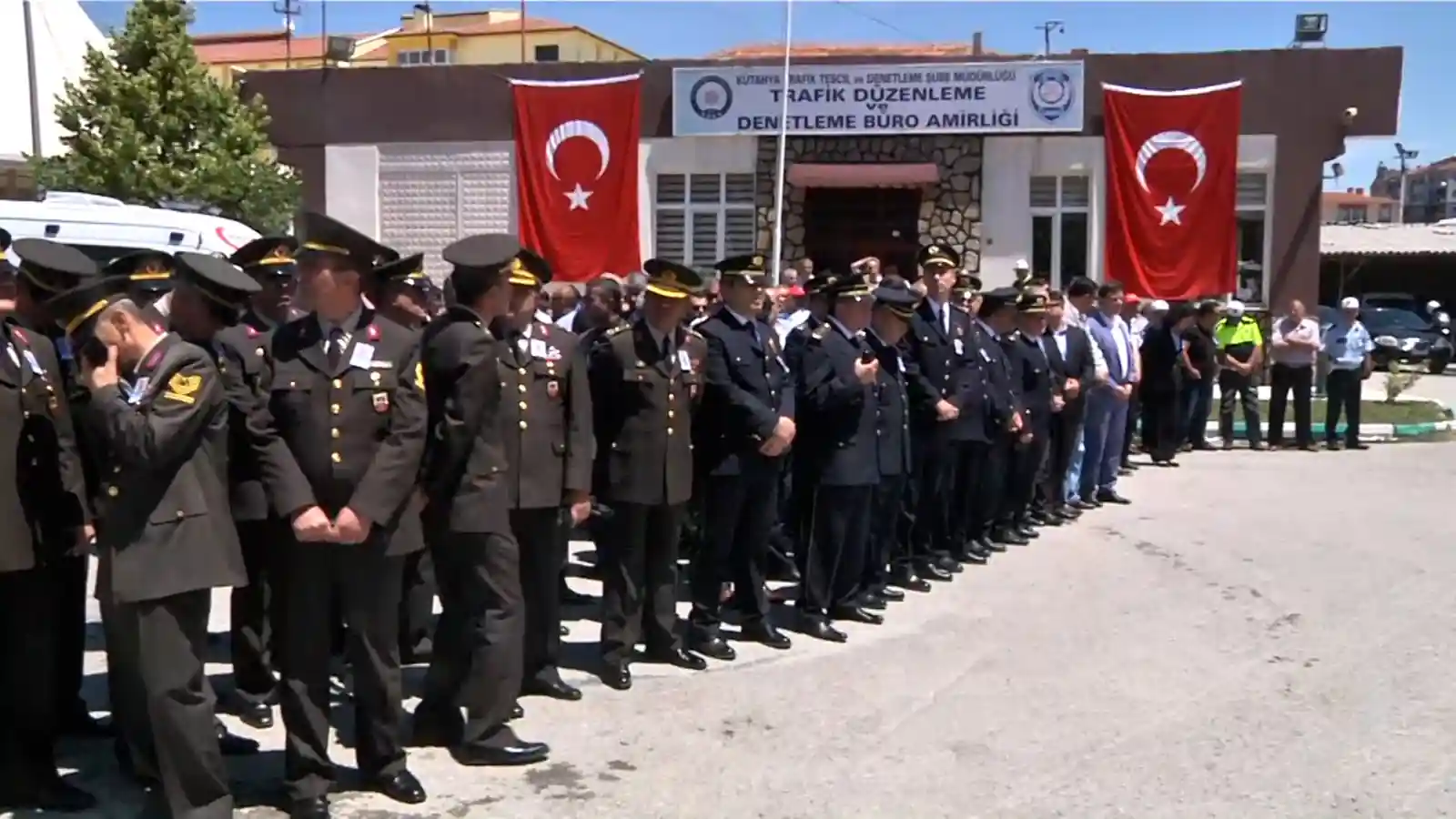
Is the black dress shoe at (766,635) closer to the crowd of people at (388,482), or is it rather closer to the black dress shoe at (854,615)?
the crowd of people at (388,482)

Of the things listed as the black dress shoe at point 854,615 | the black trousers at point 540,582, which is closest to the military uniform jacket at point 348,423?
the black trousers at point 540,582

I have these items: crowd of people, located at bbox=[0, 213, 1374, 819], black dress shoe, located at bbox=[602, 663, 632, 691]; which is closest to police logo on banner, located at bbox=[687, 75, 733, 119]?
crowd of people, located at bbox=[0, 213, 1374, 819]

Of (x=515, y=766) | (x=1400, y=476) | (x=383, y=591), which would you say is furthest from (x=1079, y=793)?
(x=1400, y=476)

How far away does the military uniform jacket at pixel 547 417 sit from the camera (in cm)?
631

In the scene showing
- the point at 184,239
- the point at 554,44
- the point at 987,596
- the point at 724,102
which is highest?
the point at 554,44

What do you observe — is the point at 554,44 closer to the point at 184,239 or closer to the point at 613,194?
the point at 613,194

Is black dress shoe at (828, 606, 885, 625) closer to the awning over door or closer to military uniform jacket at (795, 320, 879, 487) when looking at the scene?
military uniform jacket at (795, 320, 879, 487)

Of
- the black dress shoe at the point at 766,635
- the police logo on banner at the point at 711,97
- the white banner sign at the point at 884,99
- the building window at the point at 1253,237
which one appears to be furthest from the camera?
the police logo on banner at the point at 711,97

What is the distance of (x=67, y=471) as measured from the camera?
17.3ft

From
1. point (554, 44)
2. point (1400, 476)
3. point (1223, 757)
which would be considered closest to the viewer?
point (1223, 757)

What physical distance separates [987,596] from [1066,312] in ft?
13.5

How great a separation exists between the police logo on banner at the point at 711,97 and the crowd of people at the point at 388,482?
15053 millimetres

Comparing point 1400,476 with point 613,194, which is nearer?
point 1400,476

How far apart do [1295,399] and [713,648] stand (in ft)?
41.5
